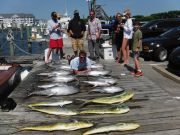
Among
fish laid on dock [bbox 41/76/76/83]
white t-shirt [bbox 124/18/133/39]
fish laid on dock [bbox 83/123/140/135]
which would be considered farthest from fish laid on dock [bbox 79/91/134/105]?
white t-shirt [bbox 124/18/133/39]

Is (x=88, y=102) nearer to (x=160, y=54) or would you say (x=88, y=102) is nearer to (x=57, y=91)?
(x=57, y=91)

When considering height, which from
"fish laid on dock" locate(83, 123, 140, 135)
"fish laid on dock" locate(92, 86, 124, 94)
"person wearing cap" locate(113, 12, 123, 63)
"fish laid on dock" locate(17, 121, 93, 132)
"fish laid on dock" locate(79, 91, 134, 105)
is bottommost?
"fish laid on dock" locate(83, 123, 140, 135)

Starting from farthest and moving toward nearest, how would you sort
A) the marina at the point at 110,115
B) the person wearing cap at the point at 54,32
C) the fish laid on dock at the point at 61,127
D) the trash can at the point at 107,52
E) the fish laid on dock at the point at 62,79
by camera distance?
the trash can at the point at 107,52
the person wearing cap at the point at 54,32
the fish laid on dock at the point at 62,79
the marina at the point at 110,115
the fish laid on dock at the point at 61,127

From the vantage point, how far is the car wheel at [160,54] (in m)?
18.9

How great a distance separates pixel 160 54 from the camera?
18922 millimetres

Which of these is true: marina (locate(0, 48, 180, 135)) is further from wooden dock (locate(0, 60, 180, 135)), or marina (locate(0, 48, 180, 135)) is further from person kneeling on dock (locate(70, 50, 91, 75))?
person kneeling on dock (locate(70, 50, 91, 75))

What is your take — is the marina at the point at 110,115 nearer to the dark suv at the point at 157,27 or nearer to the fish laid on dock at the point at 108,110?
the fish laid on dock at the point at 108,110

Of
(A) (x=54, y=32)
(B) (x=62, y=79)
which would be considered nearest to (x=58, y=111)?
(B) (x=62, y=79)

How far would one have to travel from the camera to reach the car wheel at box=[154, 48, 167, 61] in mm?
18859

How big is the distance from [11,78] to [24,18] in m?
92.9

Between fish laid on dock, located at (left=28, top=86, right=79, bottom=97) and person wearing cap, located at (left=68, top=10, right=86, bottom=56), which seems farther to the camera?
person wearing cap, located at (left=68, top=10, right=86, bottom=56)

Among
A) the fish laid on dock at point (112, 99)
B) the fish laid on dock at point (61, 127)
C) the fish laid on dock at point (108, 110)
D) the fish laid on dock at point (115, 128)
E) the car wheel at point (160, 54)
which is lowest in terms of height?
the fish laid on dock at point (115, 128)

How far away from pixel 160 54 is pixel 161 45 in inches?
19.6

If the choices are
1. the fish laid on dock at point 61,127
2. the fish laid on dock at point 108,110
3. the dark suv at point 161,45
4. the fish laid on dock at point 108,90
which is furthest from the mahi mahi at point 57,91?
the dark suv at point 161,45
